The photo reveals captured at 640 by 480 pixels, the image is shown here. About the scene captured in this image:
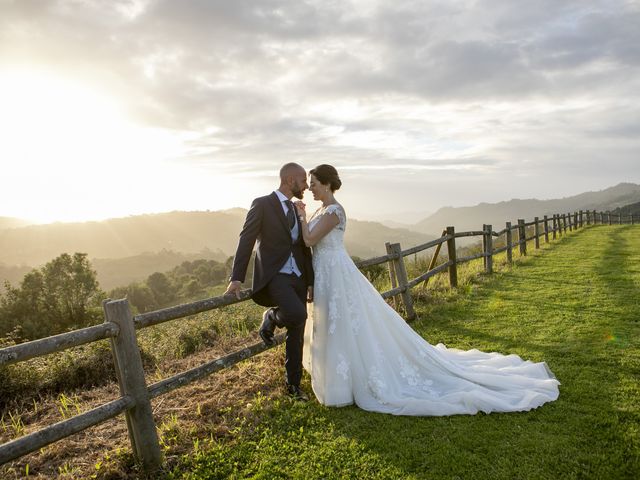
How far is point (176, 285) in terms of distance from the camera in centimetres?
5416

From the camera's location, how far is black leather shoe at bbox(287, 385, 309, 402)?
434 cm

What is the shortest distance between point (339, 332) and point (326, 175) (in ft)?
5.71

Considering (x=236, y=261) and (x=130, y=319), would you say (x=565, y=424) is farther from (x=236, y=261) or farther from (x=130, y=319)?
(x=130, y=319)

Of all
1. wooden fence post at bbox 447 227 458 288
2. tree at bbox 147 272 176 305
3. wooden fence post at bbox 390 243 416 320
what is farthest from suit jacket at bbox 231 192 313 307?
tree at bbox 147 272 176 305

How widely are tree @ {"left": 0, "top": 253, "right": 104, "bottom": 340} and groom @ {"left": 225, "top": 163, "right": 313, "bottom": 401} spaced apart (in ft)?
77.6

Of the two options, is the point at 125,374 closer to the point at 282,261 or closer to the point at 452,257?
the point at 282,261

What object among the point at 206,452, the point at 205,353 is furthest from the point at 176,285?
the point at 206,452

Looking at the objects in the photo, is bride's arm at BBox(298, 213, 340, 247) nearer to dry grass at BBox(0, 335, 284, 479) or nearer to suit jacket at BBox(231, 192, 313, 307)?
suit jacket at BBox(231, 192, 313, 307)

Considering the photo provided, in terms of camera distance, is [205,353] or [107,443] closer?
[107,443]

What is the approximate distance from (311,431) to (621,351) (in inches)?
163

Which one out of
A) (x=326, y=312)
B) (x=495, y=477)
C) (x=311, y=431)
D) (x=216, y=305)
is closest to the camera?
(x=495, y=477)

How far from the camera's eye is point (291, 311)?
4.12 m

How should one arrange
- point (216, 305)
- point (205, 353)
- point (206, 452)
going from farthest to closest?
point (205, 353) → point (216, 305) → point (206, 452)

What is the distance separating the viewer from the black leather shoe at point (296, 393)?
4.34 meters
